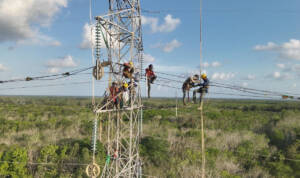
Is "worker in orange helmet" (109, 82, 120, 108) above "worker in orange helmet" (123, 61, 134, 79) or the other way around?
the other way around

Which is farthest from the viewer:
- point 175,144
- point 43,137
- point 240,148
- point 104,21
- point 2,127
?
point 2,127

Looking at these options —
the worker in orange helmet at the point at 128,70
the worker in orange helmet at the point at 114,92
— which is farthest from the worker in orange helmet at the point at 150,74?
the worker in orange helmet at the point at 114,92

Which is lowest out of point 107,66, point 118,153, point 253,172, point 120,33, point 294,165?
point 253,172

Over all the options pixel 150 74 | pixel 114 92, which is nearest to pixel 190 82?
pixel 150 74

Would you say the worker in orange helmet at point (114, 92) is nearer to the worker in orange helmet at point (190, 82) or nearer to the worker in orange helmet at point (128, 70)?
the worker in orange helmet at point (128, 70)

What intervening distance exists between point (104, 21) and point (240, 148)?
2092cm

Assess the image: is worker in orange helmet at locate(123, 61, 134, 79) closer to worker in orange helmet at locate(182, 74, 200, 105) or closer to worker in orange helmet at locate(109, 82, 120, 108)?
worker in orange helmet at locate(109, 82, 120, 108)

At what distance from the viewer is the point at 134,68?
9875 millimetres

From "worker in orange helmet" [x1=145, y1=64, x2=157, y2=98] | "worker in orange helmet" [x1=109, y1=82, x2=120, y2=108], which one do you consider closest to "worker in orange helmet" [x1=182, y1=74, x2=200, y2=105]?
"worker in orange helmet" [x1=145, y1=64, x2=157, y2=98]

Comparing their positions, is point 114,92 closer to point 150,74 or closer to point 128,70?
point 128,70

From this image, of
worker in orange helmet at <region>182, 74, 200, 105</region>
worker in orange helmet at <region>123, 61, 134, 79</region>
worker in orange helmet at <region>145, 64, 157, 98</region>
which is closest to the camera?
worker in orange helmet at <region>182, 74, 200, 105</region>

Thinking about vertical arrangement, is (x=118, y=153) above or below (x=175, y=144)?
above

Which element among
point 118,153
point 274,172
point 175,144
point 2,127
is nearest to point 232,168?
point 274,172

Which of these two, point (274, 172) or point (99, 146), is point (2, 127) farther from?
point (274, 172)
